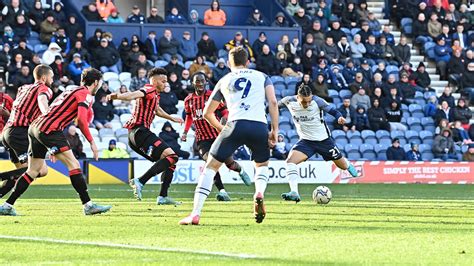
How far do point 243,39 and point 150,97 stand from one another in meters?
16.4

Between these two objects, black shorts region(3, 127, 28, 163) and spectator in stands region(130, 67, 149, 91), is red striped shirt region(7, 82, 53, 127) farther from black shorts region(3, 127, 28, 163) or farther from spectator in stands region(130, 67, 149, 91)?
spectator in stands region(130, 67, 149, 91)

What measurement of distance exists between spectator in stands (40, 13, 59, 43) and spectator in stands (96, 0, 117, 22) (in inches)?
101

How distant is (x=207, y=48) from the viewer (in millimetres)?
33469

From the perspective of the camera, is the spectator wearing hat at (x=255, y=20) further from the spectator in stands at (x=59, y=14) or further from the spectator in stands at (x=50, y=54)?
the spectator in stands at (x=50, y=54)

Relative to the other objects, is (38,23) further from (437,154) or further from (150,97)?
(150,97)

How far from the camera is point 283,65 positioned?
33625 millimetres

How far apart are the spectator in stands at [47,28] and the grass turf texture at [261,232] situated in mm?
12341

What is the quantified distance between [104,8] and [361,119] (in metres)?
8.45

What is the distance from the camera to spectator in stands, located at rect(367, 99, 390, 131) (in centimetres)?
3359

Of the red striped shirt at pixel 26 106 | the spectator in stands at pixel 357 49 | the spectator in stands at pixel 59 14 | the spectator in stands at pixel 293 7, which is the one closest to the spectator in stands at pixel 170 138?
the spectator in stands at pixel 59 14

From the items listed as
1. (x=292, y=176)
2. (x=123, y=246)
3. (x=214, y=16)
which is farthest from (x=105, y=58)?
(x=123, y=246)

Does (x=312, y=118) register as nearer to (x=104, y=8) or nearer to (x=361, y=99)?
(x=361, y=99)

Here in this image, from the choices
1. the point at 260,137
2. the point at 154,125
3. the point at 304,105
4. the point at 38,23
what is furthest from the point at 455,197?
the point at 38,23

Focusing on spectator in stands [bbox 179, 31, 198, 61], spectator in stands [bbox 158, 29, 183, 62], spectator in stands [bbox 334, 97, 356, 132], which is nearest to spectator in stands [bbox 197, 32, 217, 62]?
spectator in stands [bbox 179, 31, 198, 61]
